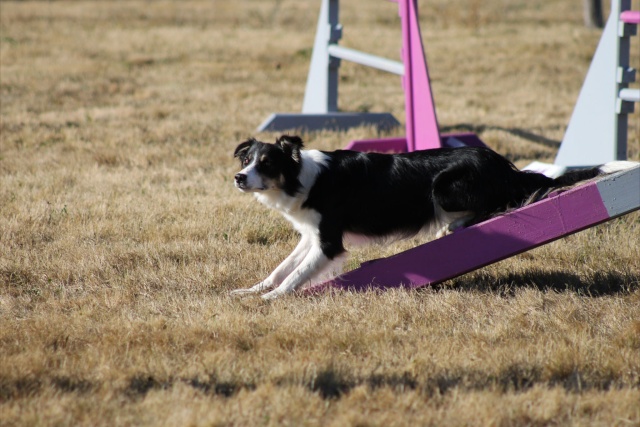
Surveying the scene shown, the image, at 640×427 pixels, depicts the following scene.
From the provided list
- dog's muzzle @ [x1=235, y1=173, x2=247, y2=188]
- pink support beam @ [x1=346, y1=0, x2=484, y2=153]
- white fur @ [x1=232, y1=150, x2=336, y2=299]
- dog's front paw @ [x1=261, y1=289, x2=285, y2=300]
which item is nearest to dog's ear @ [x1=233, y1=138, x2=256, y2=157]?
white fur @ [x1=232, y1=150, x2=336, y2=299]

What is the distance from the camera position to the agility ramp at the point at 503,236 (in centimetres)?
410

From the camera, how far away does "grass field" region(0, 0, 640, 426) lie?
3.27 meters

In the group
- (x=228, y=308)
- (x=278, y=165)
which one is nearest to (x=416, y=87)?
(x=278, y=165)

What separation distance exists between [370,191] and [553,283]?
1246 millimetres

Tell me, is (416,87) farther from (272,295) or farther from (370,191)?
(272,295)

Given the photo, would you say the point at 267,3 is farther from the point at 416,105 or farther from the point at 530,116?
the point at 416,105

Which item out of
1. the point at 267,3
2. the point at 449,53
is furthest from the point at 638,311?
the point at 267,3

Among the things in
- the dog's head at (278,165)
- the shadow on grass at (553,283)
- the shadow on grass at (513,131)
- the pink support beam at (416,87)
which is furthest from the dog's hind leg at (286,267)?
the shadow on grass at (513,131)

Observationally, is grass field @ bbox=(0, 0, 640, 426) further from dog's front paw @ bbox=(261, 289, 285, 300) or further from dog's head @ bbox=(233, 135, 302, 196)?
dog's head @ bbox=(233, 135, 302, 196)

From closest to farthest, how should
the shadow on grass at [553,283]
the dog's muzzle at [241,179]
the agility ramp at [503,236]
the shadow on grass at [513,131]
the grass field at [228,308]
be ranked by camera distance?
the grass field at [228,308] → the agility ramp at [503,236] → the dog's muzzle at [241,179] → the shadow on grass at [553,283] → the shadow on grass at [513,131]

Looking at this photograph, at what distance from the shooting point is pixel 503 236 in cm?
439

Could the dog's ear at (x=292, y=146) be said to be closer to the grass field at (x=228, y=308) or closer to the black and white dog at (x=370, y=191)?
the black and white dog at (x=370, y=191)

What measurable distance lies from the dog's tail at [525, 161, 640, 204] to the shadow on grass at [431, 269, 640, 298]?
540 millimetres

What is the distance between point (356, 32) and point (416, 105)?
1056cm
